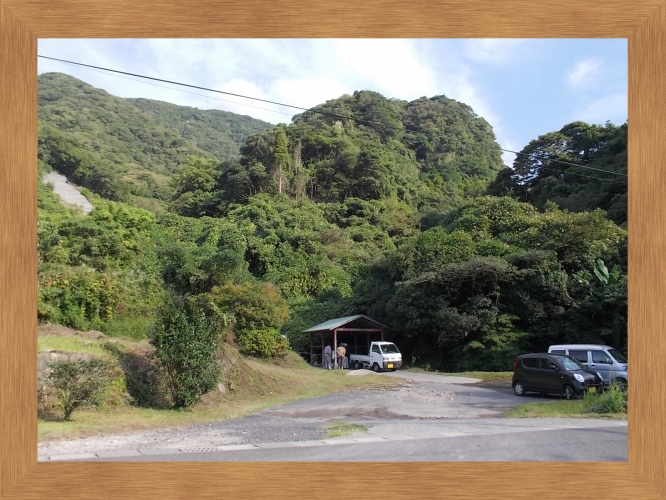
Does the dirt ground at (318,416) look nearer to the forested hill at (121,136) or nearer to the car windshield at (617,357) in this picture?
the car windshield at (617,357)

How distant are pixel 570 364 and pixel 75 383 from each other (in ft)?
20.8

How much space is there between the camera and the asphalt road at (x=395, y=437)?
14.0ft

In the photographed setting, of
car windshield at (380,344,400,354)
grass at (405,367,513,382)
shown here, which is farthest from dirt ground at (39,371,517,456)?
Answer: car windshield at (380,344,400,354)

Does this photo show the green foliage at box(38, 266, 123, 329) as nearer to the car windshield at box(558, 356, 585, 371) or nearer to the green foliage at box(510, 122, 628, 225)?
the car windshield at box(558, 356, 585, 371)

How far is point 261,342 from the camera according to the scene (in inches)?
492

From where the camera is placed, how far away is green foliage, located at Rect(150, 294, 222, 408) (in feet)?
23.9

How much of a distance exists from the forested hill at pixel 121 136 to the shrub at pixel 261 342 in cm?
1036

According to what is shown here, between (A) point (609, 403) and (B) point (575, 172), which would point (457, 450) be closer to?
(A) point (609, 403)

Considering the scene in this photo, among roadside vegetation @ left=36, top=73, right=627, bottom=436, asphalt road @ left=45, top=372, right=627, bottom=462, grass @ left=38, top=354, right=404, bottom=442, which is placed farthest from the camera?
roadside vegetation @ left=36, top=73, right=627, bottom=436

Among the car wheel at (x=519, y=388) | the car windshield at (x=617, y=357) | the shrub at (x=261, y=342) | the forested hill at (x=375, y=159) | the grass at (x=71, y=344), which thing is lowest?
the car wheel at (x=519, y=388)

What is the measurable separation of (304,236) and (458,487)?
18303 millimetres

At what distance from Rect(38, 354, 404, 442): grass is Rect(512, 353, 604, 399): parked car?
2791mm

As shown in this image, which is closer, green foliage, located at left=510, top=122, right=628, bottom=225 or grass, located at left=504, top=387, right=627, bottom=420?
grass, located at left=504, top=387, right=627, bottom=420

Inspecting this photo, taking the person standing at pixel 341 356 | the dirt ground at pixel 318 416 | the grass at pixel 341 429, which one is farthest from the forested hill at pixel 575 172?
the grass at pixel 341 429
